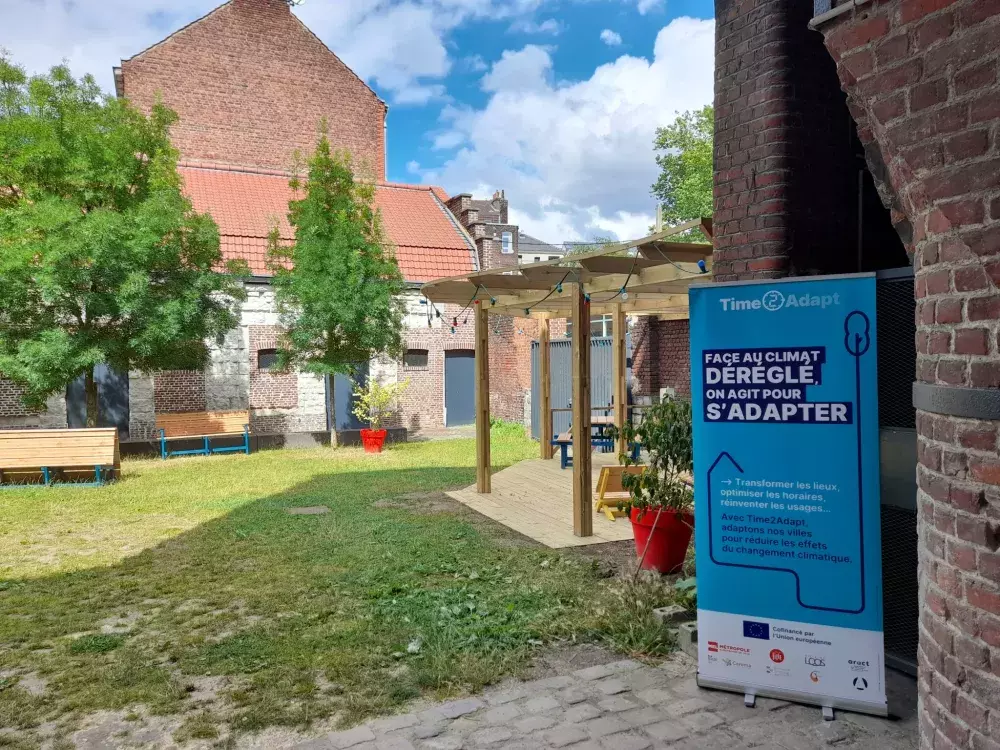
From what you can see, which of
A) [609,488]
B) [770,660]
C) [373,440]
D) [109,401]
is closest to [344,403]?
[373,440]

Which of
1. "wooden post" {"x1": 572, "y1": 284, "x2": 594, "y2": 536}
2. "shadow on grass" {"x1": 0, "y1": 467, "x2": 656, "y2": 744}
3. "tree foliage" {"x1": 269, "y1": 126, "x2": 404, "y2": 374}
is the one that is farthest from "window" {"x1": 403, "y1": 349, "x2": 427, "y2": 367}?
"wooden post" {"x1": 572, "y1": 284, "x2": 594, "y2": 536}

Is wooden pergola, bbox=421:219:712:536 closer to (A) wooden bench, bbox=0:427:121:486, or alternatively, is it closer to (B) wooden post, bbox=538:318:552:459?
(B) wooden post, bbox=538:318:552:459

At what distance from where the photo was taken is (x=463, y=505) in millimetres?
10008

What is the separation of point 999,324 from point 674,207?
1586 inches

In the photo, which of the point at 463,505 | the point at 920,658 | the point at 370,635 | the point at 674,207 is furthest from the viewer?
the point at 674,207

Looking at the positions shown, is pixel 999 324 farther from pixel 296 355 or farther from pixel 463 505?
pixel 296 355

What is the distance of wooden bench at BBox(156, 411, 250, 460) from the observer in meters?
16.0

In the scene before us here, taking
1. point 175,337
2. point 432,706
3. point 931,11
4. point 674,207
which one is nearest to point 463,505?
point 432,706

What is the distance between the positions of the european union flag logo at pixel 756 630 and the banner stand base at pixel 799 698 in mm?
261

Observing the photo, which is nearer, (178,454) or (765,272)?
(765,272)

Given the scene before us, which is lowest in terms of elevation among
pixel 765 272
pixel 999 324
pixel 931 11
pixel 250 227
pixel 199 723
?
pixel 199 723

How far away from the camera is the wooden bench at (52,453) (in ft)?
38.9

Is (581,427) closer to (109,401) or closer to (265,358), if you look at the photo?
(265,358)

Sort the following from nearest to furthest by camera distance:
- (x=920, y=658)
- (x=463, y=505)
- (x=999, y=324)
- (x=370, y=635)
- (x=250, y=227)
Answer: (x=999, y=324), (x=920, y=658), (x=370, y=635), (x=463, y=505), (x=250, y=227)
